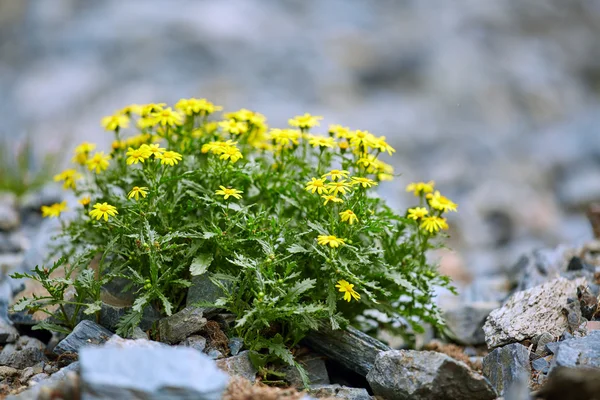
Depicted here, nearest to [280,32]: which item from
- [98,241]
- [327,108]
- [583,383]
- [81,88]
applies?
[327,108]

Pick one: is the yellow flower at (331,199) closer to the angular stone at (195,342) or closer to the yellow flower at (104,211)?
the angular stone at (195,342)

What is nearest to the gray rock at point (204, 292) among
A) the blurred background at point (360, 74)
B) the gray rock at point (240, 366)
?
the gray rock at point (240, 366)

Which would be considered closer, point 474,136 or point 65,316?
point 65,316

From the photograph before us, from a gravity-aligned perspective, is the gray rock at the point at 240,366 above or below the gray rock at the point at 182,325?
below

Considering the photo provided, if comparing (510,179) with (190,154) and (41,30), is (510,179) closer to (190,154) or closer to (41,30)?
(190,154)

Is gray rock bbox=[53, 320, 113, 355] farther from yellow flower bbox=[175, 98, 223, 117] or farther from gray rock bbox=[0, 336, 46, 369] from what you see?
yellow flower bbox=[175, 98, 223, 117]

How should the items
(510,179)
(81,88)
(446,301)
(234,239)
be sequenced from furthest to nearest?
1. (81,88)
2. (510,179)
3. (446,301)
4. (234,239)
